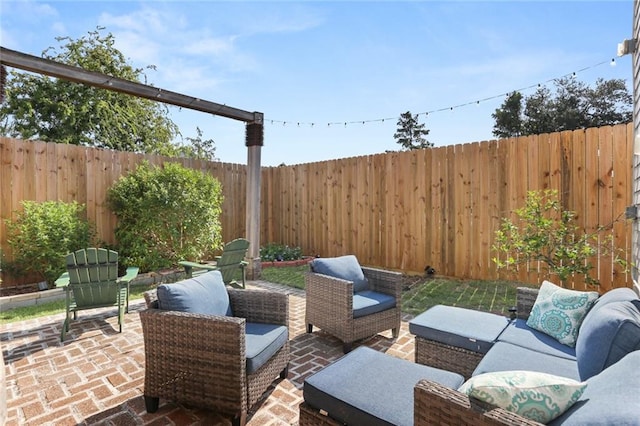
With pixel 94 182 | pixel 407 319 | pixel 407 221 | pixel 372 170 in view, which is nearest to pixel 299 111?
pixel 372 170

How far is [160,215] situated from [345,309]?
3938 mm

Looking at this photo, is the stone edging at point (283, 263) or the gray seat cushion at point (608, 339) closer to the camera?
the gray seat cushion at point (608, 339)

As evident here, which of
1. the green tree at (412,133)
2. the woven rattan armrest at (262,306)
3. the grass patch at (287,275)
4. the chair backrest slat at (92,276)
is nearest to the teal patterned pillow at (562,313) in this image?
the woven rattan armrest at (262,306)

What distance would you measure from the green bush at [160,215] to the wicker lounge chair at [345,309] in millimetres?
3194

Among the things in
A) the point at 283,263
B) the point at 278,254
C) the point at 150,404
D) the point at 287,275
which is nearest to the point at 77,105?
the point at 278,254

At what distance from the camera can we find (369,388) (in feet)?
5.14

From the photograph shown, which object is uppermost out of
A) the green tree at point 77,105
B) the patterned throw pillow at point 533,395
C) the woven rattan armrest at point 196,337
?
the green tree at point 77,105

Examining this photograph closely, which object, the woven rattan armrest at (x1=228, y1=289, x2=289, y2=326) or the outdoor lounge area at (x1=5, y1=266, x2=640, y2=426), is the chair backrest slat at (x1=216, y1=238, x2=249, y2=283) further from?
the woven rattan armrest at (x1=228, y1=289, x2=289, y2=326)

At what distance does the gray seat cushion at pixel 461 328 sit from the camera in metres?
2.25

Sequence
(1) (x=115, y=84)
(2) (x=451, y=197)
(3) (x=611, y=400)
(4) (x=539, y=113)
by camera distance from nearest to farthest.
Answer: (3) (x=611, y=400) < (1) (x=115, y=84) < (2) (x=451, y=197) < (4) (x=539, y=113)

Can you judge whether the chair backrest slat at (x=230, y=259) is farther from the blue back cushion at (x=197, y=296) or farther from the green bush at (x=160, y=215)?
the blue back cushion at (x=197, y=296)

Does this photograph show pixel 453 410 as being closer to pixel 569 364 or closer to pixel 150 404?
pixel 569 364

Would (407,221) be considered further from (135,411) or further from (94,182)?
A: (94,182)

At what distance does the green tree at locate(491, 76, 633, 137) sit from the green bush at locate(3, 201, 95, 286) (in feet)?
60.1
